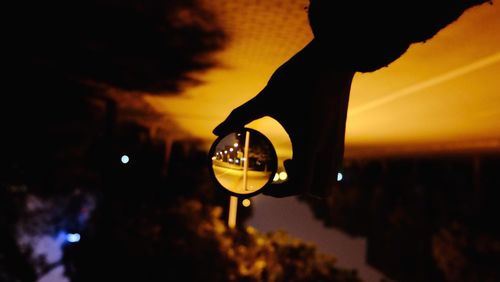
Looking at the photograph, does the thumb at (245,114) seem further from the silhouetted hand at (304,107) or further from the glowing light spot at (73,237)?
the glowing light spot at (73,237)

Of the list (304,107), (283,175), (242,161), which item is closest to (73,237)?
(242,161)

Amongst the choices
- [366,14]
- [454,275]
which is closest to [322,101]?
[366,14]

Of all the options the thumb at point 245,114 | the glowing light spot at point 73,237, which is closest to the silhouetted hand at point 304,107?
the thumb at point 245,114

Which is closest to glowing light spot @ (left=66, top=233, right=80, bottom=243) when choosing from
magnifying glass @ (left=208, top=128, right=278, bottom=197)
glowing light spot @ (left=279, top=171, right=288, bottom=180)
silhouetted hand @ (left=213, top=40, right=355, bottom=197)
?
magnifying glass @ (left=208, top=128, right=278, bottom=197)

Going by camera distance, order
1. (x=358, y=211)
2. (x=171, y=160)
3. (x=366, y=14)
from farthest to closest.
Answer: (x=358, y=211)
(x=171, y=160)
(x=366, y=14)

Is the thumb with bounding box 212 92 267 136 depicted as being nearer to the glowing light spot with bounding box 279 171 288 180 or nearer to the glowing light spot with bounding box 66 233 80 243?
the glowing light spot with bounding box 279 171 288 180

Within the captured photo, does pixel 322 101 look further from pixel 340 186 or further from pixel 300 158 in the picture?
pixel 340 186

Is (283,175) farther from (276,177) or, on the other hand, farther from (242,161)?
(242,161)
